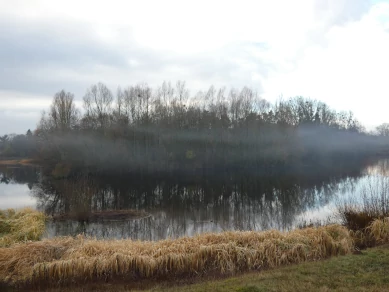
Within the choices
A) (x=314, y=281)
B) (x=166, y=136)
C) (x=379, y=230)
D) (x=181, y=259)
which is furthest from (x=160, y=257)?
(x=166, y=136)

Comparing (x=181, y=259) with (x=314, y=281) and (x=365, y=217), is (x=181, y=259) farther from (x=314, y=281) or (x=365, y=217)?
(x=365, y=217)

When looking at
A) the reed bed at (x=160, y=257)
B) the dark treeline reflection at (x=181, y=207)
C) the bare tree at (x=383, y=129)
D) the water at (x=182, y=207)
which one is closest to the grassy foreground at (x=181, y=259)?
the reed bed at (x=160, y=257)

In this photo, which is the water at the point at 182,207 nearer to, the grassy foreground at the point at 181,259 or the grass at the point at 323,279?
the grassy foreground at the point at 181,259

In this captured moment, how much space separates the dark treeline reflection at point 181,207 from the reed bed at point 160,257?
5.83 metres

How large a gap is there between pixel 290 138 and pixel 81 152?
35.9 metres

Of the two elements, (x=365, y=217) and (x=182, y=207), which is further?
(x=182, y=207)

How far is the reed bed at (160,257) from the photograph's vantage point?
757 cm

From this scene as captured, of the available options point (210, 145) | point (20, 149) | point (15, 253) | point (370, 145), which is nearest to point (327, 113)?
point (370, 145)

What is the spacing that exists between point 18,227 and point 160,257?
25.5 ft

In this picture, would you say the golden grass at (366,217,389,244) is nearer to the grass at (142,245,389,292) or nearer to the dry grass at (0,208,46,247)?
the grass at (142,245,389,292)

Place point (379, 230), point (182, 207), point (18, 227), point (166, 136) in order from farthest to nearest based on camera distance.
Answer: point (166, 136) < point (182, 207) < point (18, 227) < point (379, 230)

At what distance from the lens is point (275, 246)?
864 centimetres

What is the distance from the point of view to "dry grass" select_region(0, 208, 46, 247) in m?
11.3

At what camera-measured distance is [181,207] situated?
2314 centimetres
